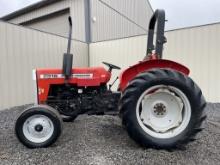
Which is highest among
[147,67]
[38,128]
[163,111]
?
[147,67]

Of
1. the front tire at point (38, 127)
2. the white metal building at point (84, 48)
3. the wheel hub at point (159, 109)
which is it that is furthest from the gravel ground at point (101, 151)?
the white metal building at point (84, 48)

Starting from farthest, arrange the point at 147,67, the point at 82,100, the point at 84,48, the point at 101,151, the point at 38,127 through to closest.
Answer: the point at 84,48, the point at 82,100, the point at 147,67, the point at 38,127, the point at 101,151

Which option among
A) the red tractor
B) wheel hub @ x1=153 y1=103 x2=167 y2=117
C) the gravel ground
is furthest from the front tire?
wheel hub @ x1=153 y1=103 x2=167 y2=117

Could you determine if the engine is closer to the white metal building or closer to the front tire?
the front tire

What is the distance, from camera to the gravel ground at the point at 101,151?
221 centimetres

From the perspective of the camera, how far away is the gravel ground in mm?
2205

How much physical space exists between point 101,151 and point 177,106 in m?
1.03

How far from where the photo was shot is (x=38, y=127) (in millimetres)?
2574

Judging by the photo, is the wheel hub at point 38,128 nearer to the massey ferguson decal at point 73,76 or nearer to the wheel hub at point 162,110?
the massey ferguson decal at point 73,76

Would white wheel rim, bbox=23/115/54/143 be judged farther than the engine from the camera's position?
No

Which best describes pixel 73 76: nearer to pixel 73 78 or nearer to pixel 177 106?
pixel 73 78

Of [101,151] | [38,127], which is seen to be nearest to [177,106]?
[101,151]

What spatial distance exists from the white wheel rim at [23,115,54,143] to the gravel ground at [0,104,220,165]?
0.49ft

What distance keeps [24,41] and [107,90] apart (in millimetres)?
3620
